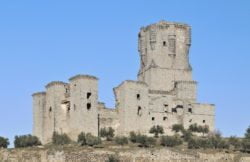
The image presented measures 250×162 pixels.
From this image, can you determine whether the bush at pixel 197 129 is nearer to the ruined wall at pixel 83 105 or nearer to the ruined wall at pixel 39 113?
the ruined wall at pixel 83 105

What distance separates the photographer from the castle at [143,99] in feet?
240

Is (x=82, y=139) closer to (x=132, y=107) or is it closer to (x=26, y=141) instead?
(x=26, y=141)

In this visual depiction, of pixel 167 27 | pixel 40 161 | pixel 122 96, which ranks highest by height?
pixel 167 27

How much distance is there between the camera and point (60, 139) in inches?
2781

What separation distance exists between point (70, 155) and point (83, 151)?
1.17m

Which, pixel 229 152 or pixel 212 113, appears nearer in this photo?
pixel 229 152

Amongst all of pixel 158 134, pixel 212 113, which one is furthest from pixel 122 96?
pixel 212 113

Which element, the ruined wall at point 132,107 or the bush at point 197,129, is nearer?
the ruined wall at point 132,107

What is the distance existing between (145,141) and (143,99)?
6264mm

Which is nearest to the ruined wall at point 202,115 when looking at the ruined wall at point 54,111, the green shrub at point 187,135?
the green shrub at point 187,135

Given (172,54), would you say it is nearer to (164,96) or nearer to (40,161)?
(164,96)

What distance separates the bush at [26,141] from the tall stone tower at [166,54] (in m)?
14.0

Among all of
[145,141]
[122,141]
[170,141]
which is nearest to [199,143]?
[170,141]

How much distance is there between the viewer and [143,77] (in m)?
83.6
